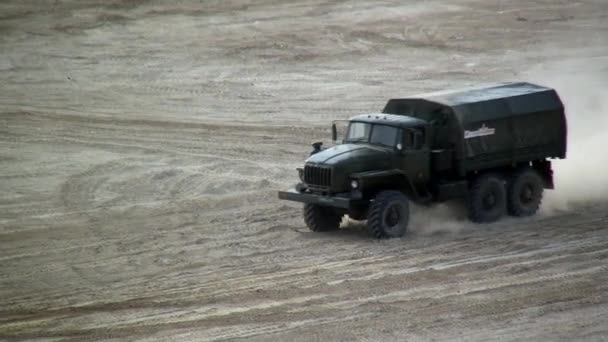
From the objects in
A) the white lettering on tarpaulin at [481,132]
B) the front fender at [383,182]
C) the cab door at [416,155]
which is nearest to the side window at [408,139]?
the cab door at [416,155]

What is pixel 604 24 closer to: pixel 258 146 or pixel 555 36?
pixel 555 36

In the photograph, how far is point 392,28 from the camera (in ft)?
150

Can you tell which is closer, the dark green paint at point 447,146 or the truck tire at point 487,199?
the dark green paint at point 447,146

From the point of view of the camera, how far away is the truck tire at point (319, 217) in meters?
25.7

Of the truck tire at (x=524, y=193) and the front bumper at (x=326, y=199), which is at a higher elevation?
the front bumper at (x=326, y=199)

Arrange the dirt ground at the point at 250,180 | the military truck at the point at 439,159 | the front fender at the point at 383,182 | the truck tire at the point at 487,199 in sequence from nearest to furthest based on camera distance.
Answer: the dirt ground at the point at 250,180
the front fender at the point at 383,182
the military truck at the point at 439,159
the truck tire at the point at 487,199

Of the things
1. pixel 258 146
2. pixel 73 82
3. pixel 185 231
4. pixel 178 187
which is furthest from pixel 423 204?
pixel 73 82

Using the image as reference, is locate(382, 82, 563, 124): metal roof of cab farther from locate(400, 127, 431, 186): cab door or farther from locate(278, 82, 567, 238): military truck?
locate(400, 127, 431, 186): cab door

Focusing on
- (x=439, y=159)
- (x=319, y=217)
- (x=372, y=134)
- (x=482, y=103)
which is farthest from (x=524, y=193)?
(x=319, y=217)

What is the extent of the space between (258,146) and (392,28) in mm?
12976

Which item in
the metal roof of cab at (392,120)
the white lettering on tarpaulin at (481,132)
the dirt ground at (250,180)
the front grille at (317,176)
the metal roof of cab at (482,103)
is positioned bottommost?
the dirt ground at (250,180)

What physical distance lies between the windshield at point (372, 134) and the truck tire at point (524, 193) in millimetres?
2808

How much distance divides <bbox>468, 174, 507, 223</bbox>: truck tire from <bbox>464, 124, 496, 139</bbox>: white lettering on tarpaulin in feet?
2.67

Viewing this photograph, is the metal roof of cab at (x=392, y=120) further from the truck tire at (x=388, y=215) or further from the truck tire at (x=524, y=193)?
the truck tire at (x=524, y=193)
